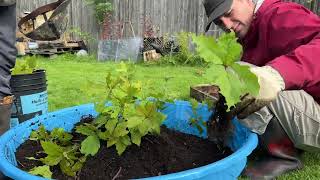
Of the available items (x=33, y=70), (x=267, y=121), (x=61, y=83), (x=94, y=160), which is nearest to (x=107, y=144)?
(x=94, y=160)

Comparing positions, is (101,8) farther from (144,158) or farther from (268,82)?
(268,82)

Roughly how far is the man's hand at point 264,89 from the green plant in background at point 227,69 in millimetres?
158

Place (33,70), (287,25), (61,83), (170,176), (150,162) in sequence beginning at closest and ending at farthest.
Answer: (170,176) < (150,162) < (287,25) < (33,70) < (61,83)

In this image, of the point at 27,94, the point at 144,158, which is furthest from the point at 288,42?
the point at 27,94

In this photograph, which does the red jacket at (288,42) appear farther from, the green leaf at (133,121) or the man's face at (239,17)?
the green leaf at (133,121)

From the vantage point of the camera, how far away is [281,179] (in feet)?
6.88

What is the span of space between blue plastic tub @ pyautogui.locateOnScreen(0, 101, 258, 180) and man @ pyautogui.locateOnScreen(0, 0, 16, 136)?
52 centimetres

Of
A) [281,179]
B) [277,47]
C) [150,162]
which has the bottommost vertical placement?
[281,179]

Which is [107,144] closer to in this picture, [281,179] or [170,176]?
[170,176]

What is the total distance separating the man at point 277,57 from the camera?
1866 millimetres

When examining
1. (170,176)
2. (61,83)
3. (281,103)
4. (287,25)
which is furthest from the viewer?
(61,83)

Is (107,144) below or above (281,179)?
above

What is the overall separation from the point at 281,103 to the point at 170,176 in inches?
43.8

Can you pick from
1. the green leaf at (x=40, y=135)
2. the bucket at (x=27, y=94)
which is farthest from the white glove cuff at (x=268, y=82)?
the bucket at (x=27, y=94)
